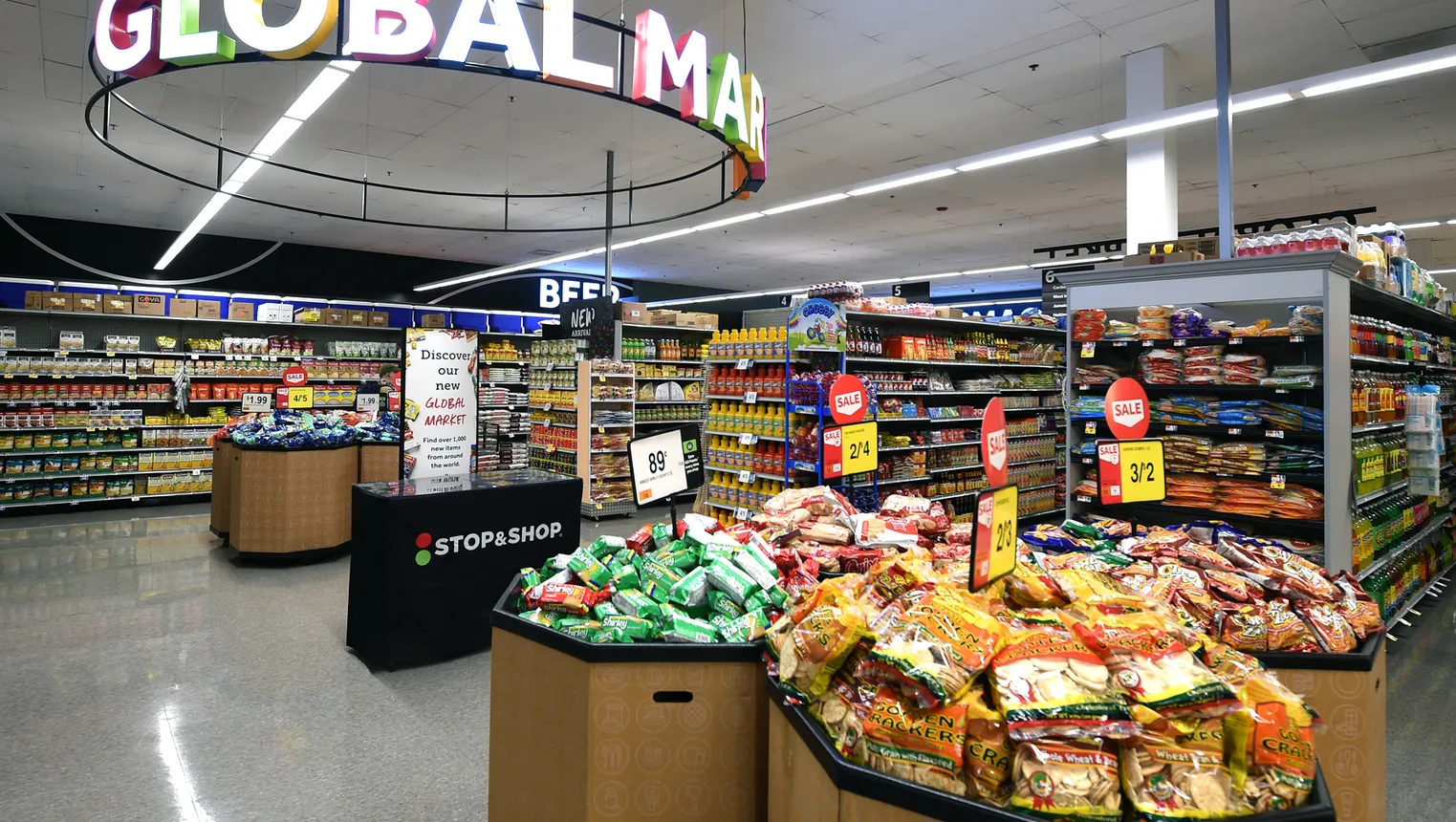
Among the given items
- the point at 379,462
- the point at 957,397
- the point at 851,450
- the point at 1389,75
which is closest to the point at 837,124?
the point at 957,397

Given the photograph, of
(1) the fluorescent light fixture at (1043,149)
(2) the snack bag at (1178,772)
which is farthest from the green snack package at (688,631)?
(1) the fluorescent light fixture at (1043,149)

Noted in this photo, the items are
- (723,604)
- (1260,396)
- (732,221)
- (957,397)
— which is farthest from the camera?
(732,221)

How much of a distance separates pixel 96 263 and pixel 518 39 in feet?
40.8

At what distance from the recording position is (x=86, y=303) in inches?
370

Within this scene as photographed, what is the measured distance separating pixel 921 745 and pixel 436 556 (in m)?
3.41

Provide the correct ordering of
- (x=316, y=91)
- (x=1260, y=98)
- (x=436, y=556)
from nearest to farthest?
(x=436, y=556)
(x=1260, y=98)
(x=316, y=91)

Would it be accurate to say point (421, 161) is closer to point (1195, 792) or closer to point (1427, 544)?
point (1195, 792)

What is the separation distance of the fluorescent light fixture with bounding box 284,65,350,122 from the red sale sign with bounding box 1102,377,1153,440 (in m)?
5.58

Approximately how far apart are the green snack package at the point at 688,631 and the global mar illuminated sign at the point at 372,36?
2541 millimetres

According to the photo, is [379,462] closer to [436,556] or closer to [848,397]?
[436,556]

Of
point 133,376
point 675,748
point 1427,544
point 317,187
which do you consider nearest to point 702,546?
point 675,748

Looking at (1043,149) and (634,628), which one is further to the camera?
(1043,149)

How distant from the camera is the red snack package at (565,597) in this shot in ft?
6.64

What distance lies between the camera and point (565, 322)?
9.07 metres
